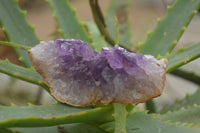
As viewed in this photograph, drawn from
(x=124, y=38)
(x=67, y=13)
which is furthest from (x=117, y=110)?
(x=124, y=38)

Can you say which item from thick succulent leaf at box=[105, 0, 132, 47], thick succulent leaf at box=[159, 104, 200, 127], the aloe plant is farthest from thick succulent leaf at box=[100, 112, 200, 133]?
thick succulent leaf at box=[105, 0, 132, 47]

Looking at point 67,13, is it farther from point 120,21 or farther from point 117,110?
point 120,21

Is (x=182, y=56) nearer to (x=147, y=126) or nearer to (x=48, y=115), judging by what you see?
(x=147, y=126)

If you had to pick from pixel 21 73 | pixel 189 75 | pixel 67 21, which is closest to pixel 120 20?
pixel 189 75

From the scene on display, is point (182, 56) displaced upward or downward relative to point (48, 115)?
upward

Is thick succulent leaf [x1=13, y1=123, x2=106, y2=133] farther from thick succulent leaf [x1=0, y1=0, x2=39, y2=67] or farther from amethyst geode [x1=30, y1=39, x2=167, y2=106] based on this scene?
thick succulent leaf [x1=0, y1=0, x2=39, y2=67]

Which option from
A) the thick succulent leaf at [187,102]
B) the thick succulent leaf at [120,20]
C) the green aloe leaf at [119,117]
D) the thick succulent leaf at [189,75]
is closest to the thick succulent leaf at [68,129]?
the green aloe leaf at [119,117]

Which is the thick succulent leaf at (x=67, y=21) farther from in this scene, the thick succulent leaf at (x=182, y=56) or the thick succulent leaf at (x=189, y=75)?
the thick succulent leaf at (x=189, y=75)
